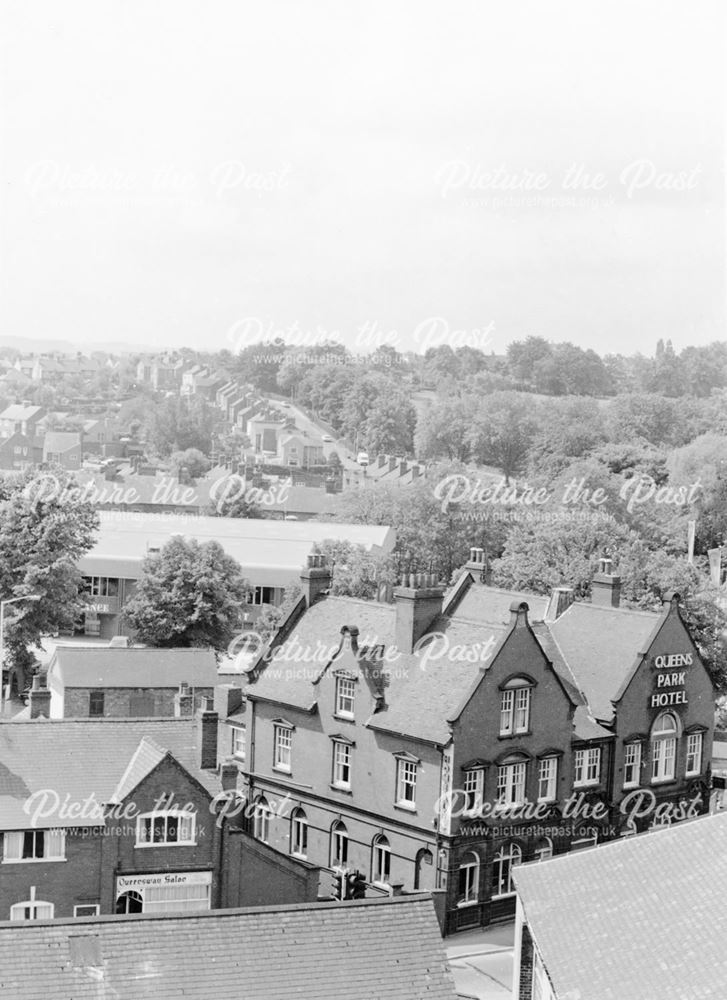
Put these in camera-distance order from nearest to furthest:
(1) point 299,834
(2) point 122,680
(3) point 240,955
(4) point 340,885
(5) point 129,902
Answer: (3) point 240,955
(5) point 129,902
(4) point 340,885
(1) point 299,834
(2) point 122,680

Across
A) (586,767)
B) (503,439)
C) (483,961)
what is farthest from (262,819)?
(503,439)

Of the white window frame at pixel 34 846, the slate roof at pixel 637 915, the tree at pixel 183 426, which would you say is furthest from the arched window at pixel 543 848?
the tree at pixel 183 426

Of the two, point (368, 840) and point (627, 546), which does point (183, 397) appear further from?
point (368, 840)

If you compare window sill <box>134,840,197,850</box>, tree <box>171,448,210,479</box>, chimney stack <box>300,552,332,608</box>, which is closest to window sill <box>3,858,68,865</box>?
window sill <box>134,840,197,850</box>

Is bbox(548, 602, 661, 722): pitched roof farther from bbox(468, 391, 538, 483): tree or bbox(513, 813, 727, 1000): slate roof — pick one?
bbox(468, 391, 538, 483): tree

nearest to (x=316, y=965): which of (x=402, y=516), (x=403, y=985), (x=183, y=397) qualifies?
(x=403, y=985)

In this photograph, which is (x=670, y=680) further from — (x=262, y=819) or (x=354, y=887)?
(x=262, y=819)

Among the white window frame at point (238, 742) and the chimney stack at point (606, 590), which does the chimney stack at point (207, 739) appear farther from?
the chimney stack at point (606, 590)
